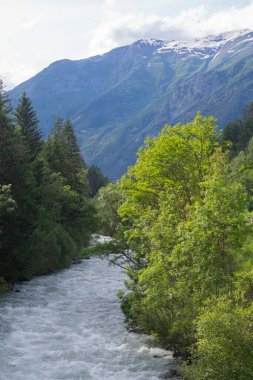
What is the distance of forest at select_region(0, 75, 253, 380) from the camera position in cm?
1759

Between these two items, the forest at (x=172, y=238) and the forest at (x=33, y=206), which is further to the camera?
the forest at (x=33, y=206)

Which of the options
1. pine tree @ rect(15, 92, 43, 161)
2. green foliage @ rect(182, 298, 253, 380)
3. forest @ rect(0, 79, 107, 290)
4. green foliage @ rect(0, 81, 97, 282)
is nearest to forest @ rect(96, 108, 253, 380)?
green foliage @ rect(182, 298, 253, 380)

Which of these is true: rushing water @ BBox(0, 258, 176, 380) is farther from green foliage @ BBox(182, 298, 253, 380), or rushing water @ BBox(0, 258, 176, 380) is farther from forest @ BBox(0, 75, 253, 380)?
green foliage @ BBox(182, 298, 253, 380)

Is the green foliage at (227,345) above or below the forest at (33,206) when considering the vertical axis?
below

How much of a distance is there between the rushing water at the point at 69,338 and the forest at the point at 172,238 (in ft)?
5.09

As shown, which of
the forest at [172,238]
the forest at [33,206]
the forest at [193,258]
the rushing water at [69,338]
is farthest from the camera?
the forest at [33,206]

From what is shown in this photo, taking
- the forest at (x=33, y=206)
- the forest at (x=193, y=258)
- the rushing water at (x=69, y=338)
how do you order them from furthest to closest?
the forest at (x=33, y=206) → the rushing water at (x=69, y=338) → the forest at (x=193, y=258)

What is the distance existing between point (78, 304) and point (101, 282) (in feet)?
29.1

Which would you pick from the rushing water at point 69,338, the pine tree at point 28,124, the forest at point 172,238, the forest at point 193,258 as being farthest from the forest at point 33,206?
the forest at point 193,258

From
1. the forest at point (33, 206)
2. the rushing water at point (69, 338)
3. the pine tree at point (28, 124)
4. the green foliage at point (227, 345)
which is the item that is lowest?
the rushing water at point (69, 338)

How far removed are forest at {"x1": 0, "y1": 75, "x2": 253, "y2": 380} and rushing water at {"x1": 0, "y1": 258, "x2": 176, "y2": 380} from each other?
155 cm

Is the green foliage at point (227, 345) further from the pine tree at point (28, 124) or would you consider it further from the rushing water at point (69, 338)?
the pine tree at point (28, 124)

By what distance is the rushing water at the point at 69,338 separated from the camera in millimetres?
22641

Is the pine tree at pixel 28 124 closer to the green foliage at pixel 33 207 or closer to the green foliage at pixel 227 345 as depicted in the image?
the green foliage at pixel 33 207
